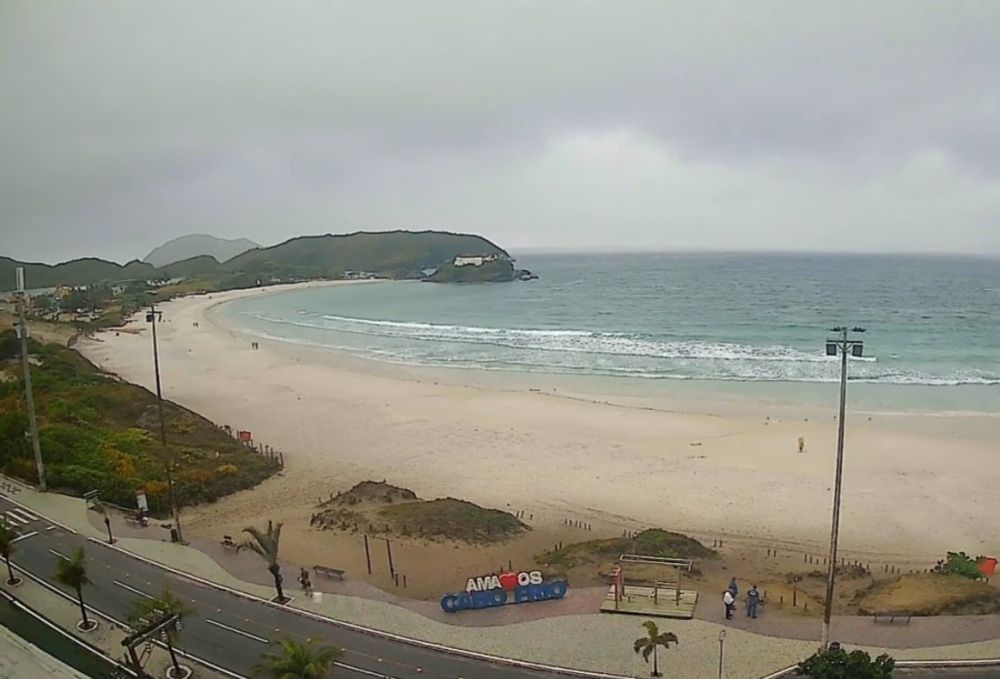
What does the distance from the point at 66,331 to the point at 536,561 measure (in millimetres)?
78861

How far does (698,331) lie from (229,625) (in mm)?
63583

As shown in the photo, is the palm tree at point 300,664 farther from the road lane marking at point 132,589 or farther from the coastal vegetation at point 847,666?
the coastal vegetation at point 847,666

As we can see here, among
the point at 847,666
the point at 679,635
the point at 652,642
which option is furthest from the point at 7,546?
the point at 847,666

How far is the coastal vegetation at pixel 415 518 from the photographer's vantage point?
2545cm

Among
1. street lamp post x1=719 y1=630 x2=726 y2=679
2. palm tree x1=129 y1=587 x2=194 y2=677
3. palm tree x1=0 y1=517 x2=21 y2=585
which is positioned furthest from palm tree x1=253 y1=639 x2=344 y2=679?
→ palm tree x1=0 y1=517 x2=21 y2=585

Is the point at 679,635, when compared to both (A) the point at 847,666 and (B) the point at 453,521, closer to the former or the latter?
(A) the point at 847,666

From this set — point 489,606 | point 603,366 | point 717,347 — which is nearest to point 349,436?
point 489,606

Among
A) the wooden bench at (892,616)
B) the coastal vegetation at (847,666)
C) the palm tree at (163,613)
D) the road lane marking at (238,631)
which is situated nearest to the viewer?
the coastal vegetation at (847,666)

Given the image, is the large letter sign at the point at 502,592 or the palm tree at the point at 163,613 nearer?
the palm tree at the point at 163,613

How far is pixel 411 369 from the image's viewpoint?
6122 centimetres

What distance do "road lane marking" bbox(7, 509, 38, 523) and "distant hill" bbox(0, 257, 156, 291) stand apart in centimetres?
1048

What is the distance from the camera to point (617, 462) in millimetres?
34875

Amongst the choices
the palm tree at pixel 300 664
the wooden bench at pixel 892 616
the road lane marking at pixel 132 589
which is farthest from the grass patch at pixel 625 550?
the road lane marking at pixel 132 589

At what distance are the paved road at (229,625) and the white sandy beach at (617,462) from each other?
179 inches
